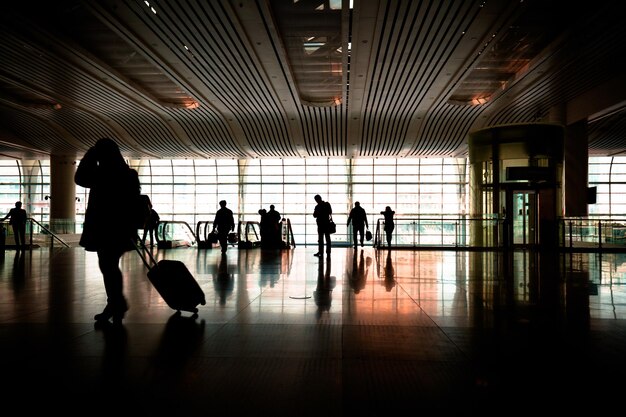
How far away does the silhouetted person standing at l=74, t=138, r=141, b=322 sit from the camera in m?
3.90

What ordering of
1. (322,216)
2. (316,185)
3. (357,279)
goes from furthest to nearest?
(316,185), (322,216), (357,279)

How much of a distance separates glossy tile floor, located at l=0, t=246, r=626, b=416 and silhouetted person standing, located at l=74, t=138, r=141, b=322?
37 centimetres

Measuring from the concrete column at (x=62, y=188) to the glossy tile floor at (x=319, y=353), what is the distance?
25543 millimetres

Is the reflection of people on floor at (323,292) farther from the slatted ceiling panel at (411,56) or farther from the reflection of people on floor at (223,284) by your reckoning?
the slatted ceiling panel at (411,56)

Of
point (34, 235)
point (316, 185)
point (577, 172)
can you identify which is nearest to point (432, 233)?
point (577, 172)

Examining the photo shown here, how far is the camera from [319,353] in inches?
114

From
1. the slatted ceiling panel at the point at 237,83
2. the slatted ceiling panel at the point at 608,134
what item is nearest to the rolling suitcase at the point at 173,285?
the slatted ceiling panel at the point at 237,83

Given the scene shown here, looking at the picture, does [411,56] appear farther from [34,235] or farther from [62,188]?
[62,188]

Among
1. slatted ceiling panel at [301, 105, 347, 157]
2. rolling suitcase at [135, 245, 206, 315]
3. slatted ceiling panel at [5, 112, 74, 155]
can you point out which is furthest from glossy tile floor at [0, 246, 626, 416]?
slatted ceiling panel at [5, 112, 74, 155]

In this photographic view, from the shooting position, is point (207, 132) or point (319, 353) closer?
point (319, 353)

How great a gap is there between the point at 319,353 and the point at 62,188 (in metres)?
29.7

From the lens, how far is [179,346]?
307cm

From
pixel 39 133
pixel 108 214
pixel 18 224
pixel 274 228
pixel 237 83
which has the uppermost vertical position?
pixel 237 83

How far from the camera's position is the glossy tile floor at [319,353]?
211 cm
